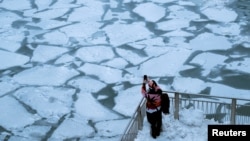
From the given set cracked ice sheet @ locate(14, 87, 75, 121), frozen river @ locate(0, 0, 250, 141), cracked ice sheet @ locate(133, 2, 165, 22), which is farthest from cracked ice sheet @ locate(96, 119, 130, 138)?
cracked ice sheet @ locate(133, 2, 165, 22)

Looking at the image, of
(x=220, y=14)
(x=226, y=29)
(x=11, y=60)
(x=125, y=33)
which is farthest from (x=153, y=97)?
(x=220, y=14)

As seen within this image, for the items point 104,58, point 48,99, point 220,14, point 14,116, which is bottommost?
point 14,116

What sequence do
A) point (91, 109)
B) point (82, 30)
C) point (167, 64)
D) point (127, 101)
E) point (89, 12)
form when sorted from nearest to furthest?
point (91, 109)
point (127, 101)
point (167, 64)
point (82, 30)
point (89, 12)

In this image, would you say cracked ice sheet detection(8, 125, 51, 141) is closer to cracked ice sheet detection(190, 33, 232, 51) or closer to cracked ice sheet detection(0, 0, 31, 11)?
cracked ice sheet detection(190, 33, 232, 51)

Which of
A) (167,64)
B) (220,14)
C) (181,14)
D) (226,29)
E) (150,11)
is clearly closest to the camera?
(167,64)

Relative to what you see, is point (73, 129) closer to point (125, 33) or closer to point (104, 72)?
point (104, 72)

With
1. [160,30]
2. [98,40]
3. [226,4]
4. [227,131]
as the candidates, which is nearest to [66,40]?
[98,40]

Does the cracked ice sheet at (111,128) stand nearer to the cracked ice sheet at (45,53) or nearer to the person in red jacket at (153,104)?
the person in red jacket at (153,104)
